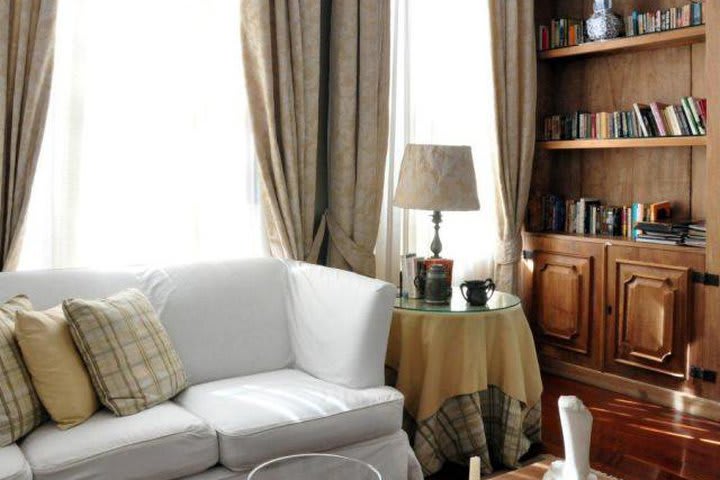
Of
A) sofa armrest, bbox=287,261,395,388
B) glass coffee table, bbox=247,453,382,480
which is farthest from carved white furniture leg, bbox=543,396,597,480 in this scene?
sofa armrest, bbox=287,261,395,388

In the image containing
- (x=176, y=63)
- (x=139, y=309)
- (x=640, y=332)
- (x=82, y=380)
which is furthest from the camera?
(x=640, y=332)

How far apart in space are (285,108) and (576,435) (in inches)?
78.7

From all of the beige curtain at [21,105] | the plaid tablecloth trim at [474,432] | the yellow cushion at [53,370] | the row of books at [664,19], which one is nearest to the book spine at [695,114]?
the row of books at [664,19]

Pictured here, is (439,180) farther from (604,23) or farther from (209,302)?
(604,23)

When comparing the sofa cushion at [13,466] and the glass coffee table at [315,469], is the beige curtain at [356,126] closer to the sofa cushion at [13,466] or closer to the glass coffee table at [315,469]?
the sofa cushion at [13,466]

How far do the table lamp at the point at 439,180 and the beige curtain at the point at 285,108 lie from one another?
1.53 feet

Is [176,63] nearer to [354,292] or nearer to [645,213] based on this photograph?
[354,292]

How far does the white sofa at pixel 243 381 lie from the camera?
2.11 metres

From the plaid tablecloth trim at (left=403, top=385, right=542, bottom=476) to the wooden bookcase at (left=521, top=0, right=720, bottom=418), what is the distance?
44.6 inches

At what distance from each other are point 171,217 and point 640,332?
Answer: 2.40 metres

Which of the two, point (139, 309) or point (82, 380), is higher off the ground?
point (139, 309)

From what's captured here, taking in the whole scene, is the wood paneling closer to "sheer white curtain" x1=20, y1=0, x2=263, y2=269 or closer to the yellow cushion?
"sheer white curtain" x1=20, y1=0, x2=263, y2=269

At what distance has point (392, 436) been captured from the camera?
2.61 metres

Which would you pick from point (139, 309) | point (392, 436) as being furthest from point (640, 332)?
point (139, 309)
